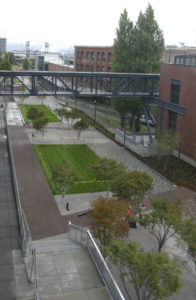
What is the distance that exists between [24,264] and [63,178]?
419 inches

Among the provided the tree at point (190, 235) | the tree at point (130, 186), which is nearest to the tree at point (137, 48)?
the tree at point (130, 186)

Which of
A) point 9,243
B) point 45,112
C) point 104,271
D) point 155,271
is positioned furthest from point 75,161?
point 45,112

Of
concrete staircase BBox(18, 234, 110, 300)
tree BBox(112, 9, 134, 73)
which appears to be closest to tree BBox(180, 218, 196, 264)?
concrete staircase BBox(18, 234, 110, 300)

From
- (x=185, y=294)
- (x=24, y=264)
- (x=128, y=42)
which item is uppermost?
(x=128, y=42)

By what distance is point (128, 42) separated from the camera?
→ 5194cm

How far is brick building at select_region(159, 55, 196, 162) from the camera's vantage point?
124 feet

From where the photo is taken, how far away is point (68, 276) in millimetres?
13797

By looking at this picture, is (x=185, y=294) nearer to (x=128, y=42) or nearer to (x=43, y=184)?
(x=43, y=184)

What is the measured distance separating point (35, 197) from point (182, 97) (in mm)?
20230

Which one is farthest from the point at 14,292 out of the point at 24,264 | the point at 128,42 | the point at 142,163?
the point at 128,42

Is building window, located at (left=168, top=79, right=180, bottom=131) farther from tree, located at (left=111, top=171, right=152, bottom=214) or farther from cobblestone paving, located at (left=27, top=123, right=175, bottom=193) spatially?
tree, located at (left=111, top=171, right=152, bottom=214)

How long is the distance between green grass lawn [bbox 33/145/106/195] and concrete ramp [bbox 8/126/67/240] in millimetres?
668

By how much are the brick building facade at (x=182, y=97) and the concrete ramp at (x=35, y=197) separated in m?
15.4

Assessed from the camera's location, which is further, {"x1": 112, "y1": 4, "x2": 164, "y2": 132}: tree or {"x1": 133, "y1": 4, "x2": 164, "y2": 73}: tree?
{"x1": 112, "y1": 4, "x2": 164, "y2": 132}: tree
